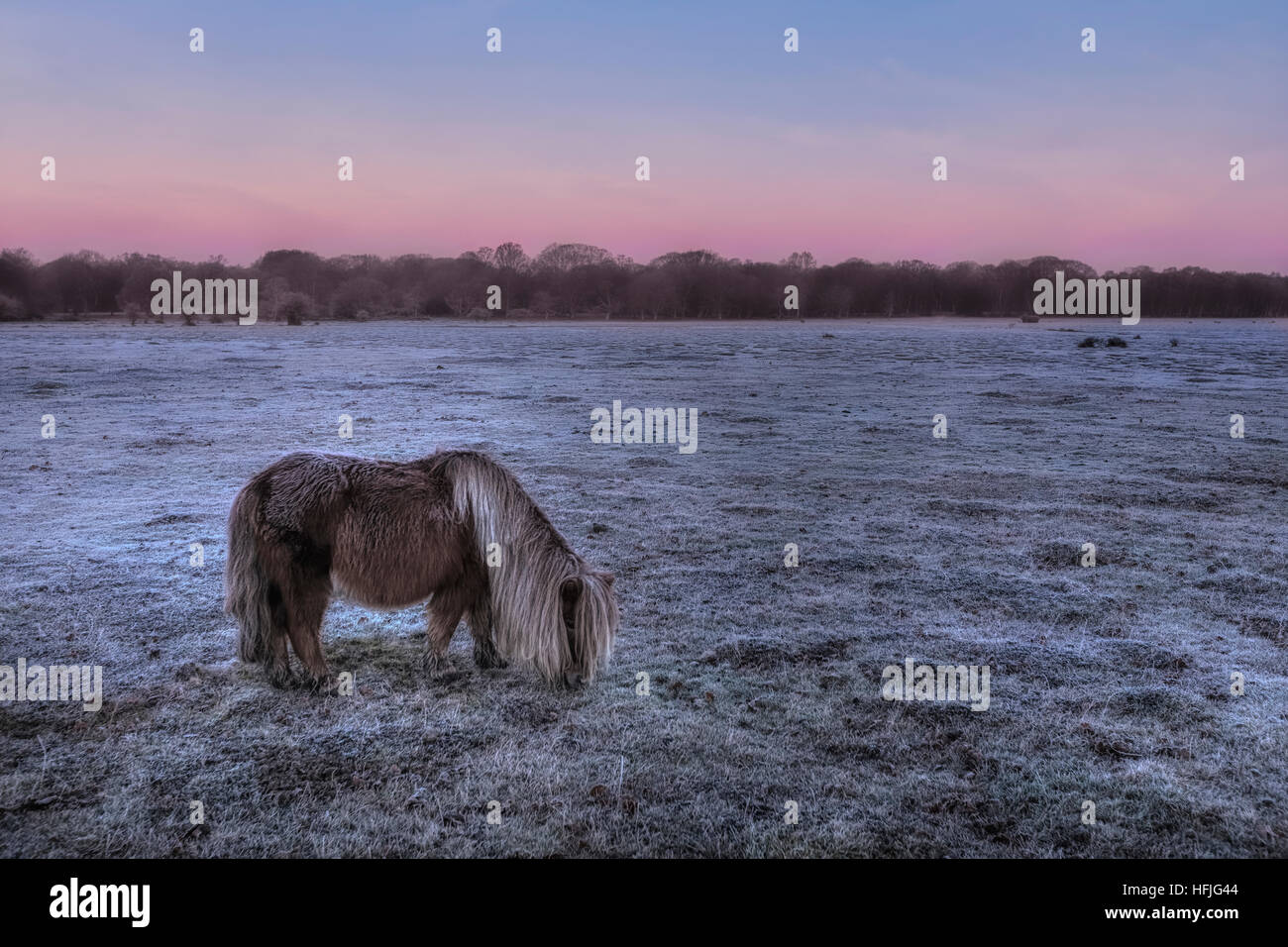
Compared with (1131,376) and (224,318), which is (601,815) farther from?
(224,318)

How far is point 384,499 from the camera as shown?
559 centimetres

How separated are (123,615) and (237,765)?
309 centimetres

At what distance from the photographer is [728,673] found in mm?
6121

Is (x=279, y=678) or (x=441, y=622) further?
(x=441, y=622)

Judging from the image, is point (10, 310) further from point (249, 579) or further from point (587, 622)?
point (587, 622)

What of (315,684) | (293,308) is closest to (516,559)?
(315,684)

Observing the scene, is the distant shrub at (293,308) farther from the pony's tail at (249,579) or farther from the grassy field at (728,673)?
the pony's tail at (249,579)

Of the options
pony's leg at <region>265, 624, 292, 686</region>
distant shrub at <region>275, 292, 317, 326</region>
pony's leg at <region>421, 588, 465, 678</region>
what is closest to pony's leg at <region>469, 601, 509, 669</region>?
pony's leg at <region>421, 588, 465, 678</region>

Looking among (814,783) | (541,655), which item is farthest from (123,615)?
(814,783)

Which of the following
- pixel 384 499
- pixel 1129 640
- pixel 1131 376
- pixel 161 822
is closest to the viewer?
pixel 161 822

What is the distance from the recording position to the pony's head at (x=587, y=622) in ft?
17.7

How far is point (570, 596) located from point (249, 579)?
2.15 m

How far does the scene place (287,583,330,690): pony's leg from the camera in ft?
18.1

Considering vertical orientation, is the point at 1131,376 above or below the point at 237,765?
above
